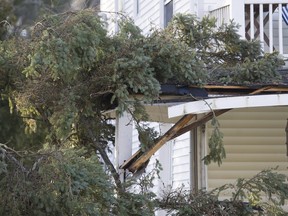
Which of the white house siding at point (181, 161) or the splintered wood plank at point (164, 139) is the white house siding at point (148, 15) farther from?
the splintered wood plank at point (164, 139)

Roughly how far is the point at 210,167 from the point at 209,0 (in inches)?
107

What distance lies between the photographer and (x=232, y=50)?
12.3 meters

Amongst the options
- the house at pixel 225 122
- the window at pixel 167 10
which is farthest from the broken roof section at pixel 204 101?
the window at pixel 167 10

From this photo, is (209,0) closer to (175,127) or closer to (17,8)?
(175,127)

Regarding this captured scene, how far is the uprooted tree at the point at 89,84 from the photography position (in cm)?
882

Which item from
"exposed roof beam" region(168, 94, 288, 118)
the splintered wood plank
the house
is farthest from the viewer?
the splintered wood plank

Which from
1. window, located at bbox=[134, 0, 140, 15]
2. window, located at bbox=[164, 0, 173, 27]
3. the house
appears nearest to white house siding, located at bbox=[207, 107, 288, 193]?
the house

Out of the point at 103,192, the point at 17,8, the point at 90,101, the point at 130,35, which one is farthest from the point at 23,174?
the point at 17,8

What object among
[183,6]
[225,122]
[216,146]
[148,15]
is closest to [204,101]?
[216,146]

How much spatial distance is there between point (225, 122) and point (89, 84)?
→ 10.4ft

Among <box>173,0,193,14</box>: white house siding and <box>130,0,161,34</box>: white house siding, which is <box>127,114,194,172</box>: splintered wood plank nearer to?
<box>173,0,193,14</box>: white house siding

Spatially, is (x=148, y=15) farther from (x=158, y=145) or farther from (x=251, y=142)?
(x=158, y=145)

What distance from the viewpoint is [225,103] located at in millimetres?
10281

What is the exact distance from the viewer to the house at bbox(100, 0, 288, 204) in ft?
34.6
